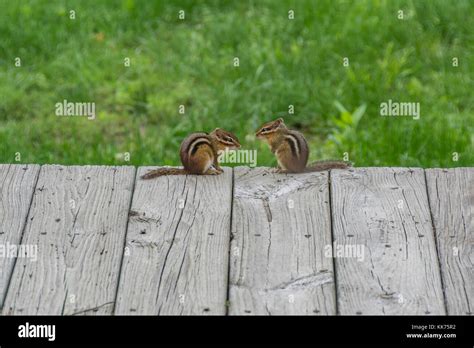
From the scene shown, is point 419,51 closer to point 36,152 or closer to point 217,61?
point 217,61

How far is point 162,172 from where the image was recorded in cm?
628

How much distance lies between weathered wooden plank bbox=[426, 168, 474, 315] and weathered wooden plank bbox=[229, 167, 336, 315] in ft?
1.73

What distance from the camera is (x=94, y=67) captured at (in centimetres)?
948

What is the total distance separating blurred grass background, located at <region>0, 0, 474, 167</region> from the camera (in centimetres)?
842

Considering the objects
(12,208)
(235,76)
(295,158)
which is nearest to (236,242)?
(295,158)

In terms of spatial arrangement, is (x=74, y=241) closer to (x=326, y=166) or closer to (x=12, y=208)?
(x=12, y=208)

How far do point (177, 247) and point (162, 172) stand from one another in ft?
2.52

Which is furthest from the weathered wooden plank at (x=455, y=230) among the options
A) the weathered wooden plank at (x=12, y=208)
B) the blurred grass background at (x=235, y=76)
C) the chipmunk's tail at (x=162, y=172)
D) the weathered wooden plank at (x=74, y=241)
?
the weathered wooden plank at (x=12, y=208)

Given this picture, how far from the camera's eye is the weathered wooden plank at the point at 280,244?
5207 millimetres

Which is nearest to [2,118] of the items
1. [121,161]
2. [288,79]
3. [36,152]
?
[36,152]

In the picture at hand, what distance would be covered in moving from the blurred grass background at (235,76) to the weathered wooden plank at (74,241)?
1.67 m

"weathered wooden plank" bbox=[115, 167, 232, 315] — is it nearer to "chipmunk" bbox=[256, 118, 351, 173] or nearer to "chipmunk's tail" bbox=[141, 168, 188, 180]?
"chipmunk's tail" bbox=[141, 168, 188, 180]

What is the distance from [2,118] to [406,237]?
4.26 metres

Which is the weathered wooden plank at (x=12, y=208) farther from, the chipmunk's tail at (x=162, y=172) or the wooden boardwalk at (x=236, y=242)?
the chipmunk's tail at (x=162, y=172)
